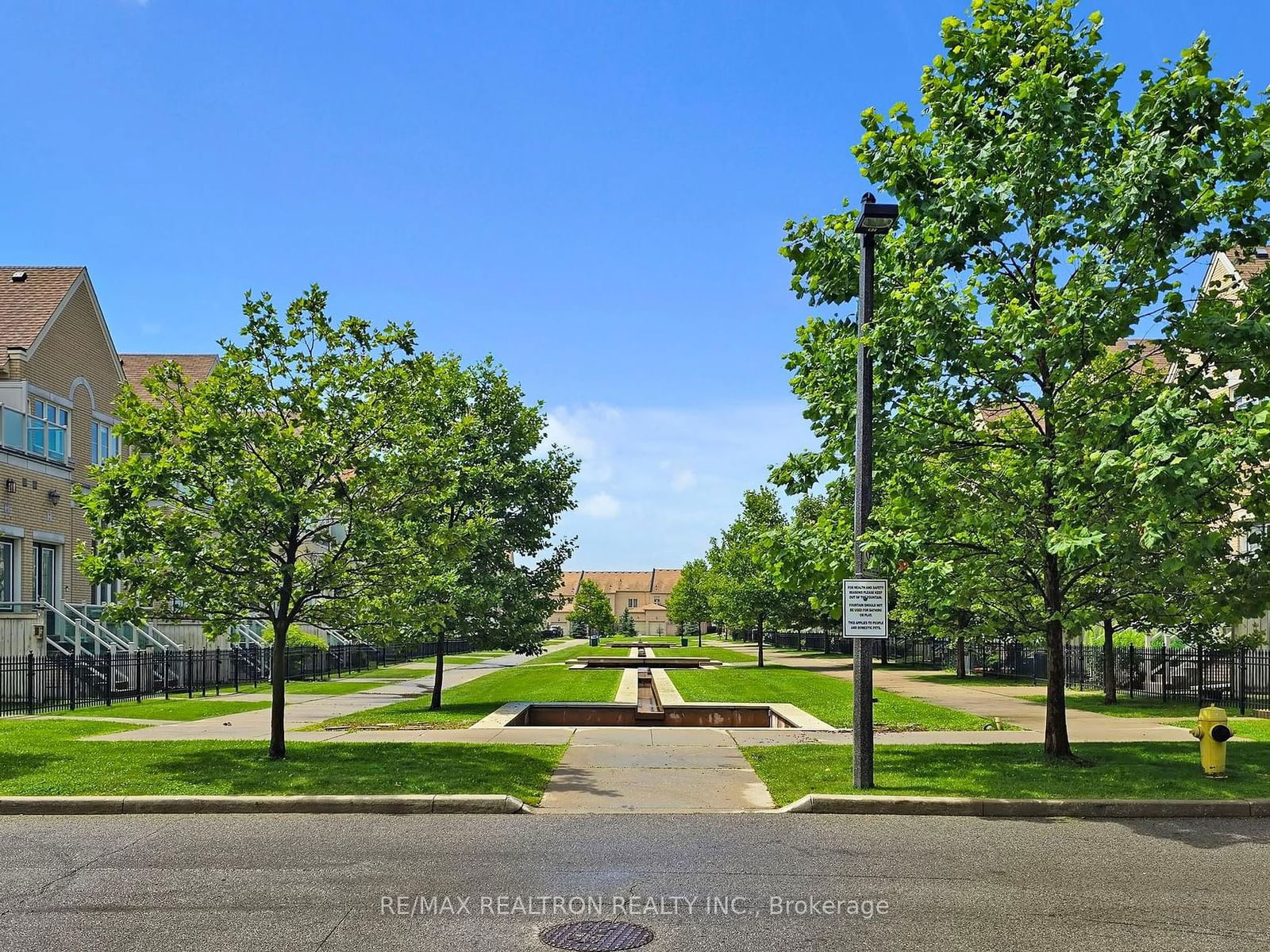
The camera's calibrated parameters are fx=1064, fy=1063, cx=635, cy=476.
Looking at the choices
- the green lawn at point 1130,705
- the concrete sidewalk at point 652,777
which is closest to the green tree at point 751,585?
the green lawn at point 1130,705

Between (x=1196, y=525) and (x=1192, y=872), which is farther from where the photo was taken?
(x=1196, y=525)

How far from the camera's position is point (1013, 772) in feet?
42.2

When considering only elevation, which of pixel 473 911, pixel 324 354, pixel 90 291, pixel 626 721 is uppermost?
pixel 90 291

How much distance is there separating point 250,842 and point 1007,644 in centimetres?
3346

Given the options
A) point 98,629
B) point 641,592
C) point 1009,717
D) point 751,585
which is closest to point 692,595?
point 751,585

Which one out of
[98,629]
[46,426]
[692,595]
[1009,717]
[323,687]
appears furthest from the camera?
[692,595]

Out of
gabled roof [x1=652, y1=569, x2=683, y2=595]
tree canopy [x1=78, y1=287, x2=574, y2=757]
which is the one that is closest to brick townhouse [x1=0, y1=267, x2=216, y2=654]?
tree canopy [x1=78, y1=287, x2=574, y2=757]

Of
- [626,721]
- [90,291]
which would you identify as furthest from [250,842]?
[90,291]

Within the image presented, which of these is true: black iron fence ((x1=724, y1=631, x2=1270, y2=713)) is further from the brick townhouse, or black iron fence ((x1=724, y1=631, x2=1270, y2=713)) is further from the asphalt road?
the brick townhouse

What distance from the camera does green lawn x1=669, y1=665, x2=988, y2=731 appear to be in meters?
19.6

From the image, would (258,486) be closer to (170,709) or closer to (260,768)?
(260,768)

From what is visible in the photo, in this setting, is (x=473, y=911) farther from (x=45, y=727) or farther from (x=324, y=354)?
(x=45, y=727)

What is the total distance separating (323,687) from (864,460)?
2458 cm

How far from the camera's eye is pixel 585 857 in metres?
8.96
